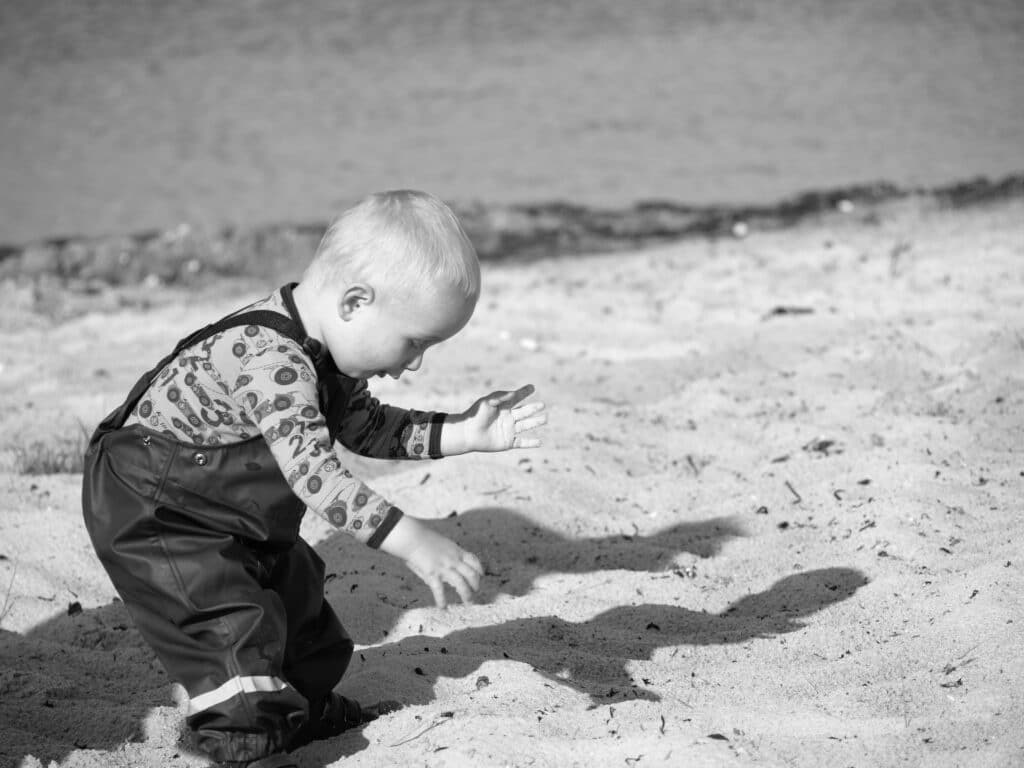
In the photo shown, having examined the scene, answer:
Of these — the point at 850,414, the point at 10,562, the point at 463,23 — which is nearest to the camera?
the point at 10,562

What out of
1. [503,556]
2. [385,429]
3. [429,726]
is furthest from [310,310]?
[503,556]

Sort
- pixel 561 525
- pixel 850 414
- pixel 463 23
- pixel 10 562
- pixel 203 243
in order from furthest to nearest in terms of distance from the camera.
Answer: pixel 463 23 < pixel 203 243 < pixel 850 414 < pixel 561 525 < pixel 10 562

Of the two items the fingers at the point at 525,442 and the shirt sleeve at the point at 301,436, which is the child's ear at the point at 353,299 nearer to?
the shirt sleeve at the point at 301,436

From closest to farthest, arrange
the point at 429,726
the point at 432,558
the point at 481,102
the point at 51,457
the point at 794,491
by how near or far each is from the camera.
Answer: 1. the point at 432,558
2. the point at 429,726
3. the point at 794,491
4. the point at 51,457
5. the point at 481,102

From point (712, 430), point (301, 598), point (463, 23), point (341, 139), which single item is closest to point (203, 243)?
point (341, 139)

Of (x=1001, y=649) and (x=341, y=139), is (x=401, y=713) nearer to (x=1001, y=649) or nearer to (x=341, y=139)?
(x=1001, y=649)

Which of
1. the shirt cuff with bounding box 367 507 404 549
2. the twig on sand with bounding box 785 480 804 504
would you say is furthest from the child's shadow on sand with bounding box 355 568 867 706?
the shirt cuff with bounding box 367 507 404 549

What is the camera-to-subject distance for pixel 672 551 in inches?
154

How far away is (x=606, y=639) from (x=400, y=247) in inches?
55.5

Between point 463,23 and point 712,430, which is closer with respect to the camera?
point 712,430

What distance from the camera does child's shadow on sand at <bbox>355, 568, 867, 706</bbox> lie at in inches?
122

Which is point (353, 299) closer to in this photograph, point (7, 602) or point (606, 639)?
point (606, 639)

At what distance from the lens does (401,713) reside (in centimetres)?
288

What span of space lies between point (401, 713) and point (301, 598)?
14.5 inches
